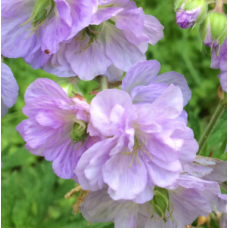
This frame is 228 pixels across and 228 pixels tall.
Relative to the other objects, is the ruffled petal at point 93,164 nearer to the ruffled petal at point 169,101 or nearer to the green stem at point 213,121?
the ruffled petal at point 169,101

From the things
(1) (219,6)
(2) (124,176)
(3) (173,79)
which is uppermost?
(1) (219,6)

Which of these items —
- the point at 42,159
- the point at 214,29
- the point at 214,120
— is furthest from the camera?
the point at 42,159

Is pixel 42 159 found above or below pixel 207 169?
below

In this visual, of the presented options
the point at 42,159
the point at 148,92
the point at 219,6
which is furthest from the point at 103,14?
the point at 42,159

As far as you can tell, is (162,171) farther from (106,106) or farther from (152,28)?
(152,28)

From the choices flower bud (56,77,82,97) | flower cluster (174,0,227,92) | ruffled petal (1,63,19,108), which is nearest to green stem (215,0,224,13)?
flower cluster (174,0,227,92)

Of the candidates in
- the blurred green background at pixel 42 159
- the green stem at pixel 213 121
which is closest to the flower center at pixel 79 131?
the green stem at pixel 213 121
